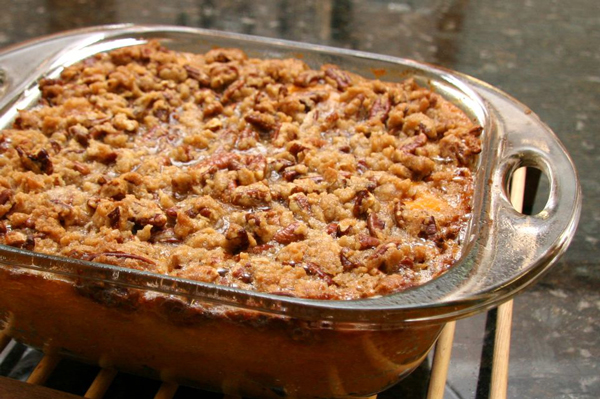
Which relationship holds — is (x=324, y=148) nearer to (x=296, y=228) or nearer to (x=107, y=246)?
(x=296, y=228)

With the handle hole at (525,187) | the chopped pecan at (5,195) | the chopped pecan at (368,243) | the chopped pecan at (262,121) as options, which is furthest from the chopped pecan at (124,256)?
the handle hole at (525,187)

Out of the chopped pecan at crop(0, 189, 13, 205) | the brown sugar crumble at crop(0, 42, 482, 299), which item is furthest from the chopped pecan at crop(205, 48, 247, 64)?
the chopped pecan at crop(0, 189, 13, 205)

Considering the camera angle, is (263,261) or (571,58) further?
(571,58)

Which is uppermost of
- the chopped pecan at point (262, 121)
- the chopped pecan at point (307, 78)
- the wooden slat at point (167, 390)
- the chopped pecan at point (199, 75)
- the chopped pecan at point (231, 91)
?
the chopped pecan at point (307, 78)

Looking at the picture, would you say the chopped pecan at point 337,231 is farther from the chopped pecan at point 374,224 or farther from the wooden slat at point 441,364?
the wooden slat at point 441,364

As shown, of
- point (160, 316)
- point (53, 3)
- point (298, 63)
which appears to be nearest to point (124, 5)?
point (53, 3)

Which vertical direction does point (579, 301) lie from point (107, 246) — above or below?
above

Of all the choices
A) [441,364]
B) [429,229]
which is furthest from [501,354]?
[429,229]

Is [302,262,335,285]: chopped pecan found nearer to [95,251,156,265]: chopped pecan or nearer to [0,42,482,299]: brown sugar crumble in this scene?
[0,42,482,299]: brown sugar crumble
